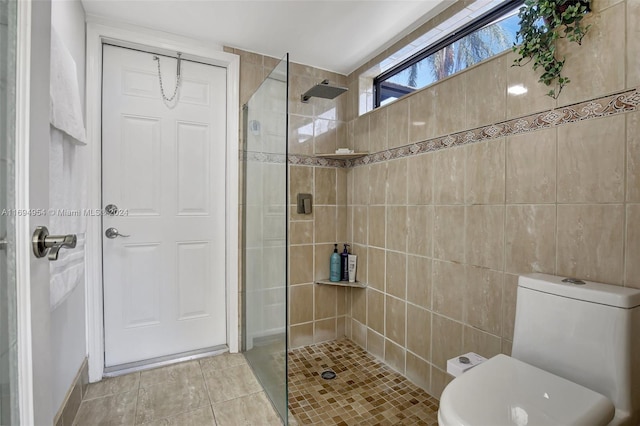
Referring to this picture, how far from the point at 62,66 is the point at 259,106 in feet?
3.18

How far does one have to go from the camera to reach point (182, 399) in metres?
1.75

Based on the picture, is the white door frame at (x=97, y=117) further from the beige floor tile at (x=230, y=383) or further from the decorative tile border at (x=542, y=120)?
the decorative tile border at (x=542, y=120)

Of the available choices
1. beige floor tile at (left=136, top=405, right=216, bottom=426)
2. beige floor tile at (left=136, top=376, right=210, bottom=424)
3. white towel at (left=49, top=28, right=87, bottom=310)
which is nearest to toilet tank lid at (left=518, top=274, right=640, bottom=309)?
beige floor tile at (left=136, top=405, right=216, bottom=426)

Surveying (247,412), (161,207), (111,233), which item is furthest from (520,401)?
(111,233)

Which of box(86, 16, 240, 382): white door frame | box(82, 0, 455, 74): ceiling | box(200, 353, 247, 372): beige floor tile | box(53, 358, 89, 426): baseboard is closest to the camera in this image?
box(53, 358, 89, 426): baseboard

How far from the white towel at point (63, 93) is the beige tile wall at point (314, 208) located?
3.81ft

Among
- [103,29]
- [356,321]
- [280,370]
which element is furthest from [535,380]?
[103,29]

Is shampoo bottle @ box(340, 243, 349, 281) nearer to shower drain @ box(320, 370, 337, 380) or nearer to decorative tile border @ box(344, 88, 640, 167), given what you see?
shower drain @ box(320, 370, 337, 380)

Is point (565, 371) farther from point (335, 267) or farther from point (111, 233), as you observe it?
point (111, 233)

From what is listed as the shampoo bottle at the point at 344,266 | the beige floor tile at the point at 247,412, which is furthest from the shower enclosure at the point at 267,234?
the shampoo bottle at the point at 344,266

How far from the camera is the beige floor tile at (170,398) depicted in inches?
64.5

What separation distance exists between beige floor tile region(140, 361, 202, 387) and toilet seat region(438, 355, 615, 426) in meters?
1.67

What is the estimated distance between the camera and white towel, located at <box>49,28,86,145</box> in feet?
3.83

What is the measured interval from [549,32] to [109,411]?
275 cm
